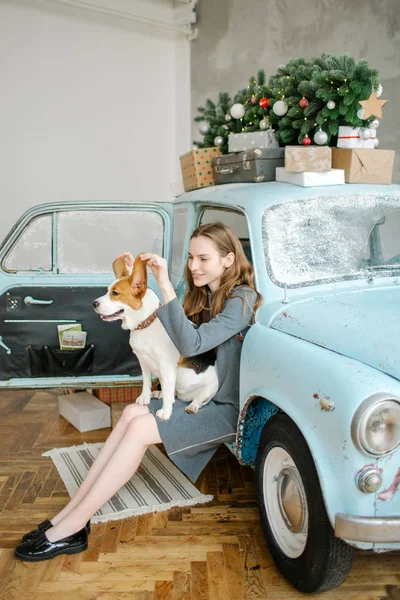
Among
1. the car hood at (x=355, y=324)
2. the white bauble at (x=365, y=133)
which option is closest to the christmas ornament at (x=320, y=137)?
the white bauble at (x=365, y=133)

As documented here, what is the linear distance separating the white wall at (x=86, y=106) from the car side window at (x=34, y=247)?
9.46 feet

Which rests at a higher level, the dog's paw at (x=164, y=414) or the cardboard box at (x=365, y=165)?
the cardboard box at (x=365, y=165)

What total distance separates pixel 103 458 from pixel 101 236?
1.41 m

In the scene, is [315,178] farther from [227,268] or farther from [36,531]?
[36,531]

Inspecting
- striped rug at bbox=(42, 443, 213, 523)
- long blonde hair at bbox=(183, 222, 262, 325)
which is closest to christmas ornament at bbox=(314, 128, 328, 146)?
long blonde hair at bbox=(183, 222, 262, 325)

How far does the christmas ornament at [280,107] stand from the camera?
3.30 meters

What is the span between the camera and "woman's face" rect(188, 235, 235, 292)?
8.50ft

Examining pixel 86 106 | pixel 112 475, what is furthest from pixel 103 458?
pixel 86 106

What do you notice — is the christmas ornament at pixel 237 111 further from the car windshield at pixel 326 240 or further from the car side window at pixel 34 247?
the car side window at pixel 34 247

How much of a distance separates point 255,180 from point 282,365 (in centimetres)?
134

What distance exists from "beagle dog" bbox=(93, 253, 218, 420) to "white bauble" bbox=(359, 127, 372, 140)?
1392 millimetres

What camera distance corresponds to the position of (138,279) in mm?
2584

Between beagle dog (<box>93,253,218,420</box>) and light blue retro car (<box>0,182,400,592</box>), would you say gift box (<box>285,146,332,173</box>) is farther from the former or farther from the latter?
beagle dog (<box>93,253,218,420</box>)

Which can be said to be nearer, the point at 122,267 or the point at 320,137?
the point at 122,267
